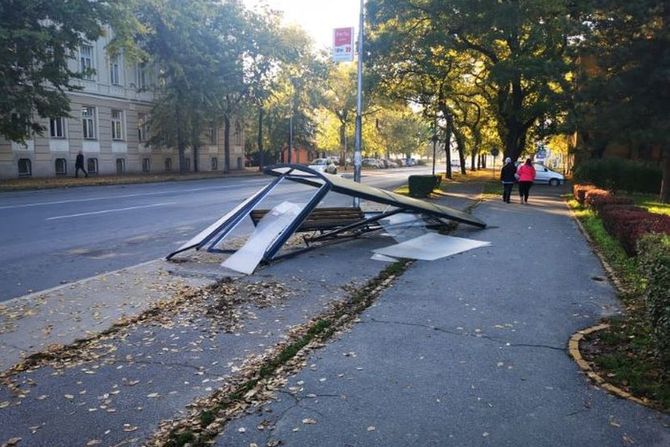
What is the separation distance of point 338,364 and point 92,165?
35.2m

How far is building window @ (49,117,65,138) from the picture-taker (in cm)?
3266

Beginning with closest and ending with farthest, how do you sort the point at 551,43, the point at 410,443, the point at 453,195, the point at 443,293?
the point at 410,443 → the point at 443,293 → the point at 453,195 → the point at 551,43

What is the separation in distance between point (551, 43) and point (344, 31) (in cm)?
1380

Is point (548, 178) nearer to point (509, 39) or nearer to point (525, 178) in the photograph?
point (509, 39)

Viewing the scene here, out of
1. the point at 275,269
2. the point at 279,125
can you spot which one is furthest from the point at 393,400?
the point at 279,125

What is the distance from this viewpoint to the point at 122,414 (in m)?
3.78

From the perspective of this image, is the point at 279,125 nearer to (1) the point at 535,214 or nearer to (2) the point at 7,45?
(2) the point at 7,45

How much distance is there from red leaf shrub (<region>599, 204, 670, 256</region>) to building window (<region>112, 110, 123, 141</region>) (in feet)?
111

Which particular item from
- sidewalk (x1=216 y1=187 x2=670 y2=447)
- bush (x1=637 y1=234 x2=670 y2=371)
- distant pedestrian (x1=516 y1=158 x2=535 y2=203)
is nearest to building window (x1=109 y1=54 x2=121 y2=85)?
distant pedestrian (x1=516 y1=158 x2=535 y2=203)

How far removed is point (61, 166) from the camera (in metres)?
33.3

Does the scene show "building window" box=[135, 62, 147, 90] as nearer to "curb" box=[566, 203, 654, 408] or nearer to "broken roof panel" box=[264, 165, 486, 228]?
"broken roof panel" box=[264, 165, 486, 228]

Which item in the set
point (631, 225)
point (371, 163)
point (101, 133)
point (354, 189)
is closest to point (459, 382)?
point (354, 189)

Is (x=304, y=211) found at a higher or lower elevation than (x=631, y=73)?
lower

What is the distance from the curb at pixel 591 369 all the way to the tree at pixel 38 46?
2300cm
